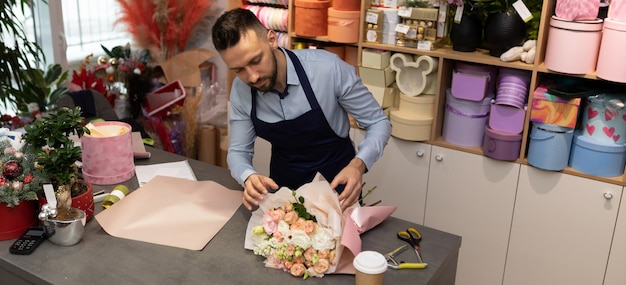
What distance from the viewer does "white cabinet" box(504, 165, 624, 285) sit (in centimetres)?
279

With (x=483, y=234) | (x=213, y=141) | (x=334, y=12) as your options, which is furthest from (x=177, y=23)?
(x=483, y=234)

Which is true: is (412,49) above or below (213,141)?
above

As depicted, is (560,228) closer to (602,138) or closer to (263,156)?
(602,138)

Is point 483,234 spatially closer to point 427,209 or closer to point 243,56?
point 427,209

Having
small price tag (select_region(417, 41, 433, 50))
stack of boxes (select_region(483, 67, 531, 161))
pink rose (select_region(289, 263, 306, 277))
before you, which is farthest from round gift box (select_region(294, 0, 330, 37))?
pink rose (select_region(289, 263, 306, 277))

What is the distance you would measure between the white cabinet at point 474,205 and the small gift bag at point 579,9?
2.35 feet

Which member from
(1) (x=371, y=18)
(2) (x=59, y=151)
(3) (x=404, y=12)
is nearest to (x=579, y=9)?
(3) (x=404, y=12)

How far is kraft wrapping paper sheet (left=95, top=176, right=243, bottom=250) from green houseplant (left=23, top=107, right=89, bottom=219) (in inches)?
4.9

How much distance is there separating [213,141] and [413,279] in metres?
2.54

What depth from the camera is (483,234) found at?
3105mm

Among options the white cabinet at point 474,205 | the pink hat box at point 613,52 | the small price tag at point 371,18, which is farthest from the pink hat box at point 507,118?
the small price tag at point 371,18

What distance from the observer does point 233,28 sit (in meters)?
1.92

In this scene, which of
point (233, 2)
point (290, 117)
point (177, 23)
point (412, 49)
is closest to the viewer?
point (290, 117)

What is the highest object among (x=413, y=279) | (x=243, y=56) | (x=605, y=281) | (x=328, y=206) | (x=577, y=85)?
(x=243, y=56)
